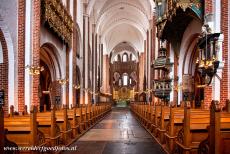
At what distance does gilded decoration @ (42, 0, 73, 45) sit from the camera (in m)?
14.0

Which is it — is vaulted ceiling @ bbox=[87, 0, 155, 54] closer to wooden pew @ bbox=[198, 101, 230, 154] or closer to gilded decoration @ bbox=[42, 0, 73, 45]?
gilded decoration @ bbox=[42, 0, 73, 45]

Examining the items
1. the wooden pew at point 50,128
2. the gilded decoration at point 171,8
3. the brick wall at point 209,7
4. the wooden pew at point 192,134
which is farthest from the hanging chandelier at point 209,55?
the wooden pew at point 50,128

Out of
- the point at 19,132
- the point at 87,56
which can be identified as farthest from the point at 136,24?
the point at 19,132

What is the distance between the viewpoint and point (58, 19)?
16.0 metres

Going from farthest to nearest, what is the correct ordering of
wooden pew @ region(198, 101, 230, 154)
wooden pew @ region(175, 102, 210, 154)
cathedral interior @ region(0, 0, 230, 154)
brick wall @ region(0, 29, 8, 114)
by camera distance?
1. brick wall @ region(0, 29, 8, 114)
2. cathedral interior @ region(0, 0, 230, 154)
3. wooden pew @ region(175, 102, 210, 154)
4. wooden pew @ region(198, 101, 230, 154)

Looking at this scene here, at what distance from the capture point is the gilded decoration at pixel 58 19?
1399 cm

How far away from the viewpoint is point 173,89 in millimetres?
19141

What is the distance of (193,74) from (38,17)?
984 centimetres

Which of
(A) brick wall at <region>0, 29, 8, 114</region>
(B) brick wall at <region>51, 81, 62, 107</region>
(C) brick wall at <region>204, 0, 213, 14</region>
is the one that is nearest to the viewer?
(A) brick wall at <region>0, 29, 8, 114</region>

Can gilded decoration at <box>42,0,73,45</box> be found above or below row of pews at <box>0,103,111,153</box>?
above

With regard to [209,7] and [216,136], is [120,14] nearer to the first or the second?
[209,7]

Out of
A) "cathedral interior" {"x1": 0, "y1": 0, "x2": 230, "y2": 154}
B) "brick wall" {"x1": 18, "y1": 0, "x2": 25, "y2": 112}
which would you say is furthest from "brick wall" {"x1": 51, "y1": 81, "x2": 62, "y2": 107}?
"brick wall" {"x1": 18, "y1": 0, "x2": 25, "y2": 112}

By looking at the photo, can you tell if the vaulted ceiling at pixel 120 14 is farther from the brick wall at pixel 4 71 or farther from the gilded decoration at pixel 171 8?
the brick wall at pixel 4 71

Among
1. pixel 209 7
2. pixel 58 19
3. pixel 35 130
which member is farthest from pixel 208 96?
pixel 58 19
